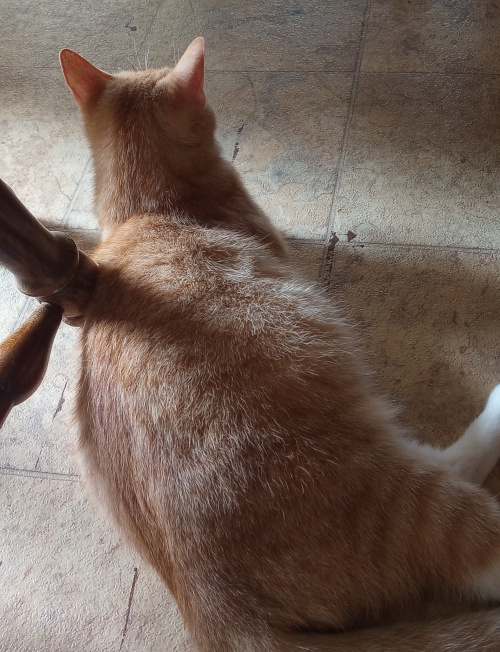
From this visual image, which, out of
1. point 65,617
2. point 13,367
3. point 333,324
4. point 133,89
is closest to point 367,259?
point 333,324

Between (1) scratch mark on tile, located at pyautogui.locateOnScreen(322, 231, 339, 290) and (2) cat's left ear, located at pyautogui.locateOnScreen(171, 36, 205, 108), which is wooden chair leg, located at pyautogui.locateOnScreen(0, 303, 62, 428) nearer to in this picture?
(2) cat's left ear, located at pyautogui.locateOnScreen(171, 36, 205, 108)

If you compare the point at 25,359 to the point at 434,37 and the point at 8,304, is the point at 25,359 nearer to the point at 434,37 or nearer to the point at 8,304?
the point at 8,304

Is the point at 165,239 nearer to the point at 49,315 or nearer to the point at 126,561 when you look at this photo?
the point at 49,315

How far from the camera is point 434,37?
6.26 ft

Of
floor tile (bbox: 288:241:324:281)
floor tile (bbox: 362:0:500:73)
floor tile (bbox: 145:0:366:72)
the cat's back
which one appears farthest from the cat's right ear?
floor tile (bbox: 362:0:500:73)

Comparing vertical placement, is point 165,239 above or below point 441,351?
above

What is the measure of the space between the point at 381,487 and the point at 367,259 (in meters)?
0.74

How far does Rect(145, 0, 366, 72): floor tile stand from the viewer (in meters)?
1.99

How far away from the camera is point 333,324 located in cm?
118

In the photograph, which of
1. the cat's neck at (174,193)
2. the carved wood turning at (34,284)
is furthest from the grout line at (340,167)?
the carved wood turning at (34,284)

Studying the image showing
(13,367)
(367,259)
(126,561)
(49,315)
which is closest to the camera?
(13,367)

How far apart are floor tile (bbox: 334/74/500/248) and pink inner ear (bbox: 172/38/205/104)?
1.73 feet

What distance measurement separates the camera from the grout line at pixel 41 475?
1.40 metres

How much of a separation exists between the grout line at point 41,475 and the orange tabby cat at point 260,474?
38cm
